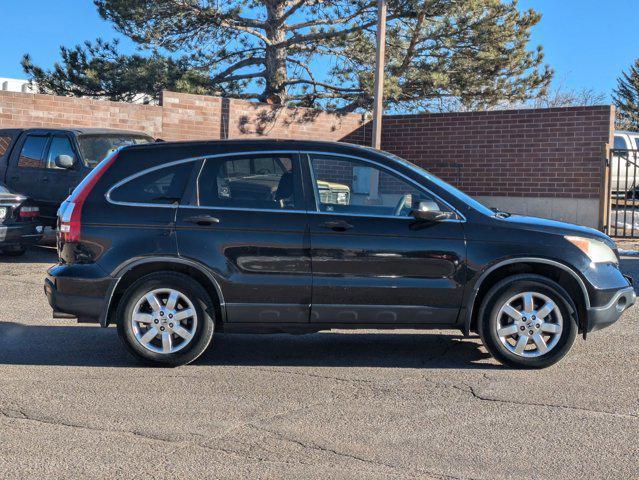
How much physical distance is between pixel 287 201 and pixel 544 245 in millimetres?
2093

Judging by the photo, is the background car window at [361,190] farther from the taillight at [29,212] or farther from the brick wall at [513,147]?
the brick wall at [513,147]

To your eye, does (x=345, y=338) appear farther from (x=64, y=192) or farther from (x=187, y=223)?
(x=64, y=192)

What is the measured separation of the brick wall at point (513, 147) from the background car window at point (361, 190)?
42.3 feet

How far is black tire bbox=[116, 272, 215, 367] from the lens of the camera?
6.02 metres

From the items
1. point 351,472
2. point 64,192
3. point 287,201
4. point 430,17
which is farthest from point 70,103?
point 351,472

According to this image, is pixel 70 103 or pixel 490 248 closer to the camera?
pixel 490 248

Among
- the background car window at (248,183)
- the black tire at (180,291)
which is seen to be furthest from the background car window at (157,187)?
the black tire at (180,291)

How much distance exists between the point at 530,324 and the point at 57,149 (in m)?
9.09

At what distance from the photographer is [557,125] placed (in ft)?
61.2

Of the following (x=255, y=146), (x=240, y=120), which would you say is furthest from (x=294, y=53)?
(x=255, y=146)

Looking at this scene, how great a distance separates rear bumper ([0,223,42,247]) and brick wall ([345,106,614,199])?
1184 cm

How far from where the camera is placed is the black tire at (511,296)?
19.8 feet

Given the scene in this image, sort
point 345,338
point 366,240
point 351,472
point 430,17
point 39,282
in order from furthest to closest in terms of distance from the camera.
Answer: point 430,17
point 39,282
point 345,338
point 366,240
point 351,472

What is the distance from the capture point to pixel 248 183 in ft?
20.4
